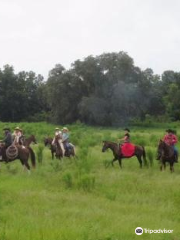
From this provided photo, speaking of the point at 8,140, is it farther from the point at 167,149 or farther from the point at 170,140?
the point at 170,140

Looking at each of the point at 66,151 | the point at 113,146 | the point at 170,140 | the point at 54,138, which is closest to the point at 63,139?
the point at 54,138

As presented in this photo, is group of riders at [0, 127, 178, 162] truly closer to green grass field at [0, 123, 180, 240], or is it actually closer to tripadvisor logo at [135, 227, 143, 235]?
green grass field at [0, 123, 180, 240]

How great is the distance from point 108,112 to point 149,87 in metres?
6.90

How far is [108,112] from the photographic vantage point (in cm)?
5453

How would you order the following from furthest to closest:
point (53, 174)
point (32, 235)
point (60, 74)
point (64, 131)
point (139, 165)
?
point (60, 74)
point (64, 131)
point (139, 165)
point (53, 174)
point (32, 235)

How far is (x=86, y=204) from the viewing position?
9891mm

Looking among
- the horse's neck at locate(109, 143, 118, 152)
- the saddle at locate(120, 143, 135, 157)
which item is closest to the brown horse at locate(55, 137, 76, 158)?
the horse's neck at locate(109, 143, 118, 152)

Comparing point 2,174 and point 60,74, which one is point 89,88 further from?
point 2,174

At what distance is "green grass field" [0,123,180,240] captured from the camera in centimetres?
756

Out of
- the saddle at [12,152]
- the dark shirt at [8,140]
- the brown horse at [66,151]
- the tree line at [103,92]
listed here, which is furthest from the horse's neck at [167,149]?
the tree line at [103,92]

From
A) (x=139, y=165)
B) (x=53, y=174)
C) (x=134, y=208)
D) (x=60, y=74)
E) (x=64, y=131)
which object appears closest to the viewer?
(x=134, y=208)

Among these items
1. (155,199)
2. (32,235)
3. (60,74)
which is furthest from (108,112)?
(32,235)

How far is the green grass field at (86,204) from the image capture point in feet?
24.8

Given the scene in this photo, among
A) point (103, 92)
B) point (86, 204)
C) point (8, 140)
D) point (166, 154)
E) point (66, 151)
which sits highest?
point (103, 92)
